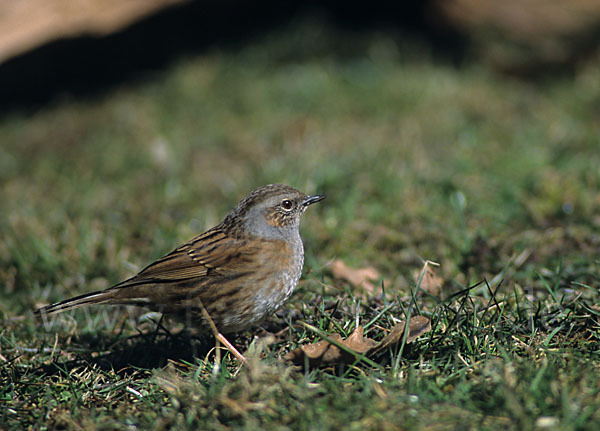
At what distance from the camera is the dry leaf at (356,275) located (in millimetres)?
5098

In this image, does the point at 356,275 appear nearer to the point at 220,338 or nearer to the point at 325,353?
the point at 220,338

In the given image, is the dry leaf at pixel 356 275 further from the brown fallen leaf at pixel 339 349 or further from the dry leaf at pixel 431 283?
the brown fallen leaf at pixel 339 349

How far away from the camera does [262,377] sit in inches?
134

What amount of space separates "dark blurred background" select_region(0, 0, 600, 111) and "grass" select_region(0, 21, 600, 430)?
33 cm

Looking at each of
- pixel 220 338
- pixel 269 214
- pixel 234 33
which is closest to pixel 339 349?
pixel 220 338

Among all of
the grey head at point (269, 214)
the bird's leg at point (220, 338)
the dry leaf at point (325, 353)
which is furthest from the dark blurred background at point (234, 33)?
the dry leaf at point (325, 353)

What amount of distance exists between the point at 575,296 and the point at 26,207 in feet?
17.4

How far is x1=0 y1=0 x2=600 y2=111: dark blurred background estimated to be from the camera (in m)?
8.80

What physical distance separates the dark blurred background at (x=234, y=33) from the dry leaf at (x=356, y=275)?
5.40 m

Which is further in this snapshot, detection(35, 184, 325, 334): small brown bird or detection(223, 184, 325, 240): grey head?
detection(223, 184, 325, 240): grey head

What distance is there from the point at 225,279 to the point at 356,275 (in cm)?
116

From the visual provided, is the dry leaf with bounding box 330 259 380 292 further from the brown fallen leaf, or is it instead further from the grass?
the brown fallen leaf

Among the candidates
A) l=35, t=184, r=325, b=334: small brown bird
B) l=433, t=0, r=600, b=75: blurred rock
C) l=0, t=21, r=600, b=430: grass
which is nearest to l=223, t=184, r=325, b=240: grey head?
l=35, t=184, r=325, b=334: small brown bird

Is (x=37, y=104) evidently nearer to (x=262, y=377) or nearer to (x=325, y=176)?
(x=325, y=176)
